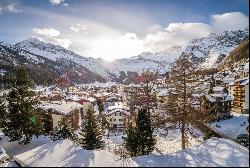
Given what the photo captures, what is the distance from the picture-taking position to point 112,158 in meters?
22.2

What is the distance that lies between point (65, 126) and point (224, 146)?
29959 mm

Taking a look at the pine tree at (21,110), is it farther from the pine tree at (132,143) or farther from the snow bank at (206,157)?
the snow bank at (206,157)

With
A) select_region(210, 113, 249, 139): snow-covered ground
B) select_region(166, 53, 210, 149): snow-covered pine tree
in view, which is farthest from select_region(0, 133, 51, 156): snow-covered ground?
select_region(210, 113, 249, 139): snow-covered ground

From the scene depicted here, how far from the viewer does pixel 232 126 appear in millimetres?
64562

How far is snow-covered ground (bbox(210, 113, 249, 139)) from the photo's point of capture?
59250 millimetres

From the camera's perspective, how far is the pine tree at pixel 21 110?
4669 cm

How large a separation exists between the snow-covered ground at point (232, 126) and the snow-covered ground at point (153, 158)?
36.1 metres

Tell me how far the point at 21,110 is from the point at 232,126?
40558mm

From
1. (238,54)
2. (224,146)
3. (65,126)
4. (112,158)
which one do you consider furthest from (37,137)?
(238,54)

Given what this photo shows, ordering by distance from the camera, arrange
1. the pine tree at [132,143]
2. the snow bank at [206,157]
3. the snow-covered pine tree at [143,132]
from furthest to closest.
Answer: the pine tree at [132,143]
the snow-covered pine tree at [143,132]
the snow bank at [206,157]

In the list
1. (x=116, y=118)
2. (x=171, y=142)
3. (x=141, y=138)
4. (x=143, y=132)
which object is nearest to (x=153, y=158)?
(x=141, y=138)

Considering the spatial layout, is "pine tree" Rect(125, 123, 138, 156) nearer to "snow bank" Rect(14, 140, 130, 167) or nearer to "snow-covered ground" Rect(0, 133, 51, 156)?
"snow-covered ground" Rect(0, 133, 51, 156)

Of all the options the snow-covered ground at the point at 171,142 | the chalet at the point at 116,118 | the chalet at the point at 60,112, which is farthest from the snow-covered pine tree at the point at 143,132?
the chalet at the point at 116,118

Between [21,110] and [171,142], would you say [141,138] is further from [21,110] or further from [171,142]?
[171,142]
